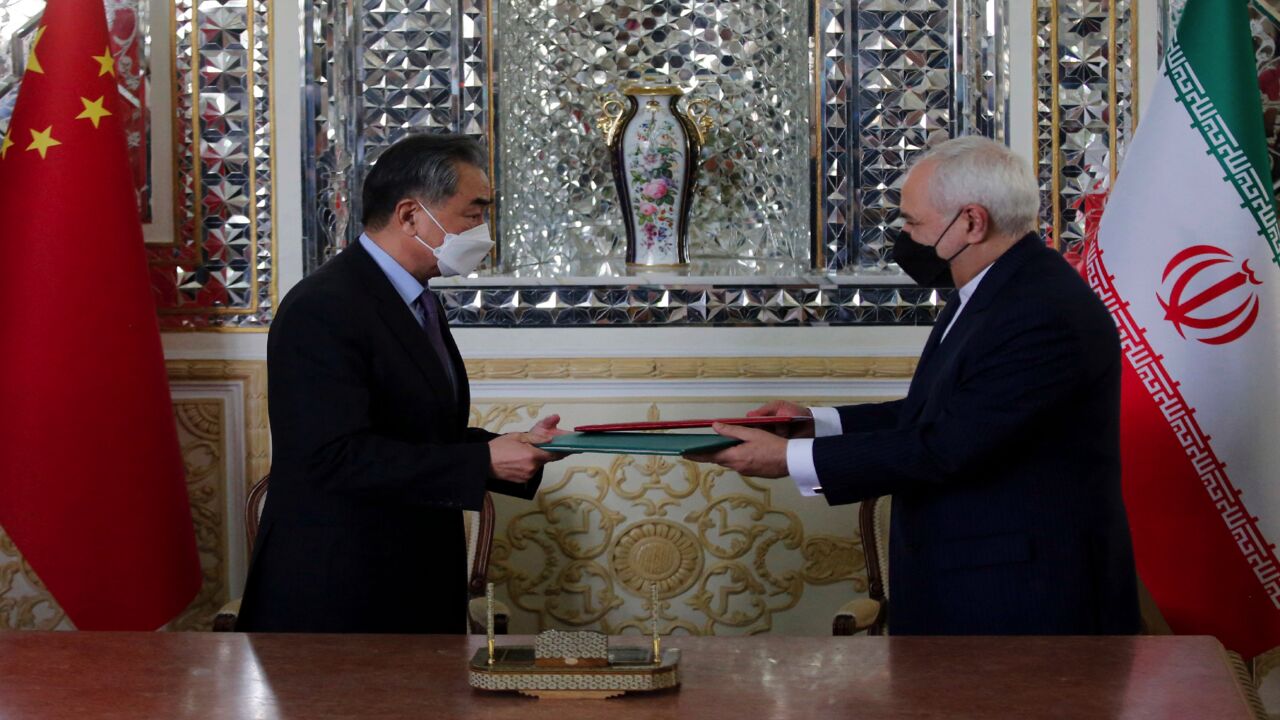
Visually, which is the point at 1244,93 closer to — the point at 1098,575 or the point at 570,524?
the point at 1098,575

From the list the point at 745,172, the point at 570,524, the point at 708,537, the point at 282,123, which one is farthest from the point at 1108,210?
the point at 282,123

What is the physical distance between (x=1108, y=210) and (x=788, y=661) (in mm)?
1948

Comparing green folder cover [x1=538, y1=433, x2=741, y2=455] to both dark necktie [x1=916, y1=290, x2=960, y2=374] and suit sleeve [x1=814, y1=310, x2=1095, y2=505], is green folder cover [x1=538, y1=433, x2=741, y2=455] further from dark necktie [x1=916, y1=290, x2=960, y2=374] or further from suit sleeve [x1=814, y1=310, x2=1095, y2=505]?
dark necktie [x1=916, y1=290, x2=960, y2=374]

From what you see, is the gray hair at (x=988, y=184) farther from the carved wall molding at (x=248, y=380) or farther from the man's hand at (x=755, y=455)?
the carved wall molding at (x=248, y=380)

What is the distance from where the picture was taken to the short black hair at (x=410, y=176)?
107 inches

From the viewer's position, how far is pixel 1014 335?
248 centimetres

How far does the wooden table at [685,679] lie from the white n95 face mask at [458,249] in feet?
2.84

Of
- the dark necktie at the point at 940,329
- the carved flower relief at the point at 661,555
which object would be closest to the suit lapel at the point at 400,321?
the dark necktie at the point at 940,329

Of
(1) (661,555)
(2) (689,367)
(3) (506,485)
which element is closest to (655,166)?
(2) (689,367)

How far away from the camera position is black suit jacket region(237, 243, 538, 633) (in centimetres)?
248

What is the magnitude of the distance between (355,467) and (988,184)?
51.9 inches

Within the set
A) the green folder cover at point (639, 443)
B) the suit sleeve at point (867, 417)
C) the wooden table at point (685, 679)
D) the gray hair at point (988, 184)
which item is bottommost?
the wooden table at point (685, 679)

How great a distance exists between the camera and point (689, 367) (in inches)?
153

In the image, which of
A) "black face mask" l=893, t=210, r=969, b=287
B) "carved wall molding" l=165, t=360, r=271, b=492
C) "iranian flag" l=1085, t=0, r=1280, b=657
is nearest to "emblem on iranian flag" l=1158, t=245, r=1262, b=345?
"iranian flag" l=1085, t=0, r=1280, b=657
